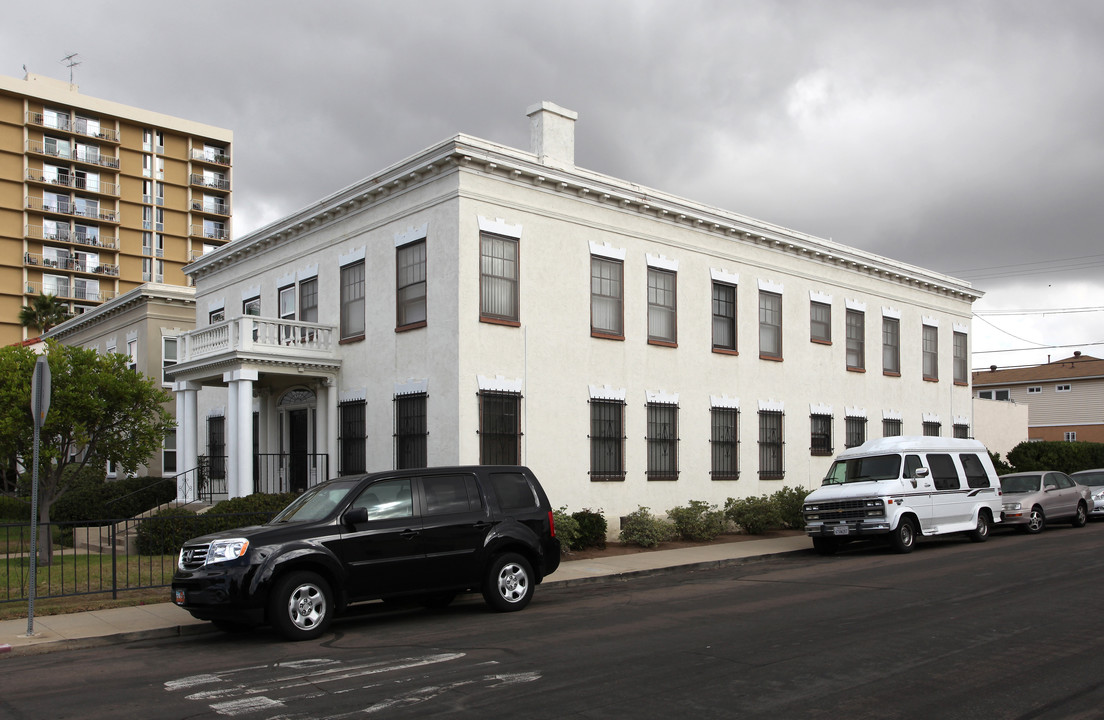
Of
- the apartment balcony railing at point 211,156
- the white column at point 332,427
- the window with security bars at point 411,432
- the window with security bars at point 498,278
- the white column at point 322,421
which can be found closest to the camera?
the window with security bars at point 498,278

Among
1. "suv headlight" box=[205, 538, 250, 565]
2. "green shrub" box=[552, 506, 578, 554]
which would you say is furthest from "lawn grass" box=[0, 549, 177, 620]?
"green shrub" box=[552, 506, 578, 554]

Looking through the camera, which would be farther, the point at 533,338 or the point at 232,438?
the point at 232,438

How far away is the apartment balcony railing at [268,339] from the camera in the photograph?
70.0 feet

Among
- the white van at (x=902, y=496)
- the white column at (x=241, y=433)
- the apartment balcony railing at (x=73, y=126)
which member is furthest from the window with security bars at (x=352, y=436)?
the apartment balcony railing at (x=73, y=126)

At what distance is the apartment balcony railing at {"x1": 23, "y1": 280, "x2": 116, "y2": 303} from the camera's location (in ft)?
238

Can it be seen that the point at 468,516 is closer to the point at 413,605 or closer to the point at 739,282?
the point at 413,605

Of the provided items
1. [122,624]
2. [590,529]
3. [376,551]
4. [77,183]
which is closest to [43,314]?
[77,183]

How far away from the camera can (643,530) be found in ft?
66.5

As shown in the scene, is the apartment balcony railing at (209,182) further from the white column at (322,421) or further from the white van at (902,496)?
the white van at (902,496)

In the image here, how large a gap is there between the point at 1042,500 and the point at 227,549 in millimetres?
20237

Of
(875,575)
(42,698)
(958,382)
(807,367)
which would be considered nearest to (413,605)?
(42,698)

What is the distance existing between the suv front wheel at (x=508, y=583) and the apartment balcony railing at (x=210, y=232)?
254ft

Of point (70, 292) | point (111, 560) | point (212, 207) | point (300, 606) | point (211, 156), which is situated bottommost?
point (111, 560)

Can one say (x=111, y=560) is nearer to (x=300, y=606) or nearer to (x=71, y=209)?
(x=300, y=606)
